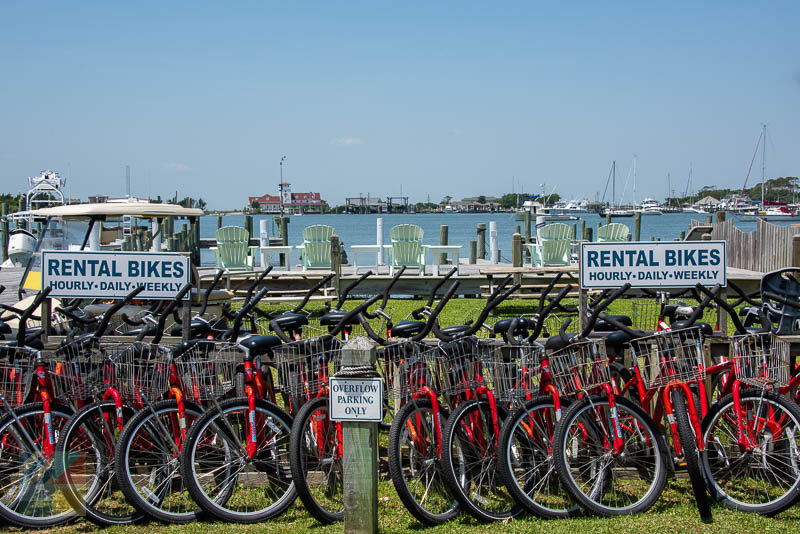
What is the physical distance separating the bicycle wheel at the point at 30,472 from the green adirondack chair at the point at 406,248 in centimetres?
1223

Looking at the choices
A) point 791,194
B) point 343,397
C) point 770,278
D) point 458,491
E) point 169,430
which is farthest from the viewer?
point 791,194

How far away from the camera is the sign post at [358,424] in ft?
13.0

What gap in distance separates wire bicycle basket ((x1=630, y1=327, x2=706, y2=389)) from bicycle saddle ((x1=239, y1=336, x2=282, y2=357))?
7.12ft

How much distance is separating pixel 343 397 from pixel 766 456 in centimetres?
249

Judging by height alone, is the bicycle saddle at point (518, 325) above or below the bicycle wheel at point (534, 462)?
above

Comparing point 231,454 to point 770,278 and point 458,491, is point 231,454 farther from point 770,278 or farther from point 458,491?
point 770,278

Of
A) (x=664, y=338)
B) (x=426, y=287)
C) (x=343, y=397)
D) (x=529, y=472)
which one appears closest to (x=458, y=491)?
(x=529, y=472)

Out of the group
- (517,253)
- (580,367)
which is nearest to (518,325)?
(580,367)

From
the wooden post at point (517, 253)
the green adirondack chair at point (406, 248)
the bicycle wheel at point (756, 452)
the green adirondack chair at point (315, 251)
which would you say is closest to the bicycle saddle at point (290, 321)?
the bicycle wheel at point (756, 452)

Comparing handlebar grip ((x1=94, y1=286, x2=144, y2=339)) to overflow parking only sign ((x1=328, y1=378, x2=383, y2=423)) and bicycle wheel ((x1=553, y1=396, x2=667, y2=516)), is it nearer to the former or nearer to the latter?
overflow parking only sign ((x1=328, y1=378, x2=383, y2=423))

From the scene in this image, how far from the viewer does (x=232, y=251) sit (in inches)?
672

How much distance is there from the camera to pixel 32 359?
4523mm

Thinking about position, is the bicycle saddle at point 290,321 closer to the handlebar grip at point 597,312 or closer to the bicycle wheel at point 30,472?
the bicycle wheel at point 30,472

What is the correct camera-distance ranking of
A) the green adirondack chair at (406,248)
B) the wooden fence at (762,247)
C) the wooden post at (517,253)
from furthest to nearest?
the green adirondack chair at (406,248) → the wooden post at (517,253) → the wooden fence at (762,247)
